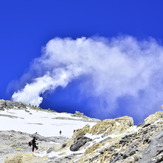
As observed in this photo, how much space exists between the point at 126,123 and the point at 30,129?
47.5 m

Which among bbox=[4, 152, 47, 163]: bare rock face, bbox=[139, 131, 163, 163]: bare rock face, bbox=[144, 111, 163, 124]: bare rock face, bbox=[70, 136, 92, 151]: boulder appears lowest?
bbox=[139, 131, 163, 163]: bare rock face

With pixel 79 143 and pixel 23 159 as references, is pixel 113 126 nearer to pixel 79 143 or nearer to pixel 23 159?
pixel 79 143

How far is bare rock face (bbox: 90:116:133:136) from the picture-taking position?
2639 cm

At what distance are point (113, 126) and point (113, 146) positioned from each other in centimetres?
799

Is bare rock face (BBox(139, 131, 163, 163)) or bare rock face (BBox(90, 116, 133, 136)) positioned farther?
bare rock face (BBox(90, 116, 133, 136))

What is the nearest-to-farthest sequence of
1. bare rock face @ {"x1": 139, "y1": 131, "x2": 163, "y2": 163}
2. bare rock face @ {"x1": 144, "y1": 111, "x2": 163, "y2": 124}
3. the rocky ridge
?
bare rock face @ {"x1": 139, "y1": 131, "x2": 163, "y2": 163} < the rocky ridge < bare rock face @ {"x1": 144, "y1": 111, "x2": 163, "y2": 124}

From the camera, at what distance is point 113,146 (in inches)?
768

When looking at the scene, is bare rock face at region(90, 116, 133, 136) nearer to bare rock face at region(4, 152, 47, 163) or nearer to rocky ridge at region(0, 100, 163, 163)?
rocky ridge at region(0, 100, 163, 163)

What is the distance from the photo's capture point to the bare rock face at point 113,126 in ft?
86.6

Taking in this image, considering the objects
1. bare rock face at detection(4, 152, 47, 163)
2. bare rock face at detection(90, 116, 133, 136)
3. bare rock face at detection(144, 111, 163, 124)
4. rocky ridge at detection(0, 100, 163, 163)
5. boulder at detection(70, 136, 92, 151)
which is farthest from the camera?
bare rock face at detection(90, 116, 133, 136)

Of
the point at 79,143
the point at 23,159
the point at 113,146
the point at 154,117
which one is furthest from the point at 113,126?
the point at 23,159

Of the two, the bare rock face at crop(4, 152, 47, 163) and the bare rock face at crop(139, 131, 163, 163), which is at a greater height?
the bare rock face at crop(4, 152, 47, 163)

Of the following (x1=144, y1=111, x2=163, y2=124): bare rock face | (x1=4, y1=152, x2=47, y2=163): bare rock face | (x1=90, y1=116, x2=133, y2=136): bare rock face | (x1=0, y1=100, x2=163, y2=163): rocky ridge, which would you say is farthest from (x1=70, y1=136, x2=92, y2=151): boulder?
(x1=144, y1=111, x2=163, y2=124): bare rock face

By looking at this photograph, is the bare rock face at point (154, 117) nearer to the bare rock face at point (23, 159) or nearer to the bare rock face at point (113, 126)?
the bare rock face at point (113, 126)
